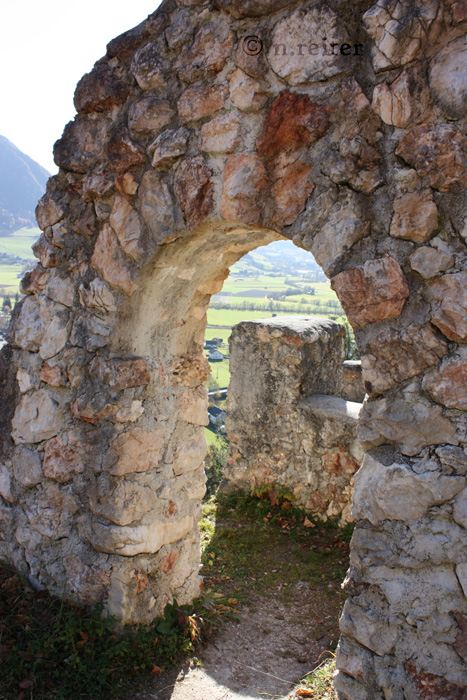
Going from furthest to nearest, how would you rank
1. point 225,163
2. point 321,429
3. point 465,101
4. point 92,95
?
point 321,429, point 92,95, point 225,163, point 465,101

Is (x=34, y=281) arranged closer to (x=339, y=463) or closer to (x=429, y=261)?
(x=429, y=261)

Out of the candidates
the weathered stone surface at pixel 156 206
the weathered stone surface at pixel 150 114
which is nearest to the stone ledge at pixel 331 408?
the weathered stone surface at pixel 156 206

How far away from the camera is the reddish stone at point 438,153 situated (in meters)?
1.66

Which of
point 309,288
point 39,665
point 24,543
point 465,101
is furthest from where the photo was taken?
point 309,288

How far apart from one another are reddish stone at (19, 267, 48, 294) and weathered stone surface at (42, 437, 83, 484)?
2.94ft

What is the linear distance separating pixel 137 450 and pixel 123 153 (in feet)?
5.04

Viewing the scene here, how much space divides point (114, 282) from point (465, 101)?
1.74 metres

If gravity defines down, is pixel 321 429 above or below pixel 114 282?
below

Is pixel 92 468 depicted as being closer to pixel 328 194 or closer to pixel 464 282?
pixel 328 194

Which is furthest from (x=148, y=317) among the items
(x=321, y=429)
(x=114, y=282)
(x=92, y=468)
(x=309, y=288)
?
(x=309, y=288)

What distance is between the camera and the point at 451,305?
169 centimetres

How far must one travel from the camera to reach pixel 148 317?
9.48 ft

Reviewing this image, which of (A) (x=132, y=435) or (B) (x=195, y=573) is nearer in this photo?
(A) (x=132, y=435)

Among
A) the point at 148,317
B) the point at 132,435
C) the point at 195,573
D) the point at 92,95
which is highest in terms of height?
the point at 92,95
